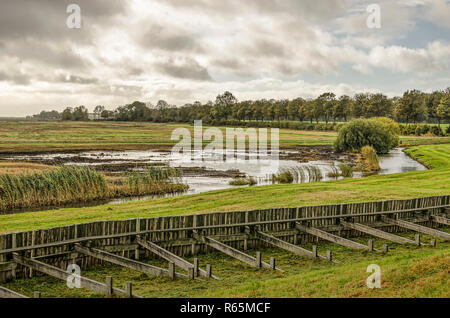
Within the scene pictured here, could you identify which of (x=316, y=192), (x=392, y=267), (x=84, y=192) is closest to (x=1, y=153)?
(x=84, y=192)

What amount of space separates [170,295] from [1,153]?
2571 inches

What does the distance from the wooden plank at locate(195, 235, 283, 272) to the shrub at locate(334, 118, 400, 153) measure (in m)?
71.9

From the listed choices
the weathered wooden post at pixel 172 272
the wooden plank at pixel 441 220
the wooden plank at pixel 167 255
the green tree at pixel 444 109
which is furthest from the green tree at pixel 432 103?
the weathered wooden post at pixel 172 272

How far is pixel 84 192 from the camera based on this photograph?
3347 centimetres

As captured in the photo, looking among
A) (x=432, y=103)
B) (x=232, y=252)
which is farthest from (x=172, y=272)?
(x=432, y=103)

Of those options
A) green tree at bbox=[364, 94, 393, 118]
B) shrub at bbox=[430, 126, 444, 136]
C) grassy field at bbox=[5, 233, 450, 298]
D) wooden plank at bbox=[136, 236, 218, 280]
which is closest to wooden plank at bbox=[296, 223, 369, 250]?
grassy field at bbox=[5, 233, 450, 298]

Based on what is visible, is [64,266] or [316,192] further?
[316,192]

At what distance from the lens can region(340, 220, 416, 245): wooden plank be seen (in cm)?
1513

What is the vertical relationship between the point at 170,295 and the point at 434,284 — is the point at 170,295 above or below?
below

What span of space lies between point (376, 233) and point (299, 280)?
5.82 metres

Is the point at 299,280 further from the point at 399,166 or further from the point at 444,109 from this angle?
the point at 444,109

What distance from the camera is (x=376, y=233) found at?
15.5m

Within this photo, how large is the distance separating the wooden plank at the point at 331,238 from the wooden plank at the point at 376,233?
1.30m

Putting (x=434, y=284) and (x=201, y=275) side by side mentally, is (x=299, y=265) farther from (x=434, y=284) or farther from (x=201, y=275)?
(x=434, y=284)
